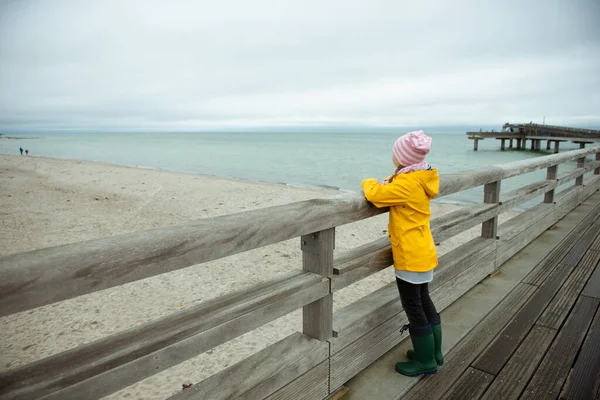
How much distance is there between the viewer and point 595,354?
2.61 m

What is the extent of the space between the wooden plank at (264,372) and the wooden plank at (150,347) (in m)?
0.23

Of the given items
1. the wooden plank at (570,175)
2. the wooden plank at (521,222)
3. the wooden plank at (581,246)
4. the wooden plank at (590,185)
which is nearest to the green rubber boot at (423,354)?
the wooden plank at (521,222)

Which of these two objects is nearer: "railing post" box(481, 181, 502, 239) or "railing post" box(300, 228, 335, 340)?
"railing post" box(300, 228, 335, 340)

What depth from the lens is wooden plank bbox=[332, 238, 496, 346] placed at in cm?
226

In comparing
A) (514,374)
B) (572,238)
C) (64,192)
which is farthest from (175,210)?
(514,374)

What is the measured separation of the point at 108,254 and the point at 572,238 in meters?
5.76

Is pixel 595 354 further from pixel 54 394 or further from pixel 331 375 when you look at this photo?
pixel 54 394

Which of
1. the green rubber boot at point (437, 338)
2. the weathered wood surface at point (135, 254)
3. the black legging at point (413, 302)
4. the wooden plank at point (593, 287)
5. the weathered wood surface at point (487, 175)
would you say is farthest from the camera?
the wooden plank at point (593, 287)

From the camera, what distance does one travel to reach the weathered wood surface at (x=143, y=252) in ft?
3.54

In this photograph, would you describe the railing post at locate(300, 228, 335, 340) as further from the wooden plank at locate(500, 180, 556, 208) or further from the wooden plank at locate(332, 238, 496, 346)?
the wooden plank at locate(500, 180, 556, 208)

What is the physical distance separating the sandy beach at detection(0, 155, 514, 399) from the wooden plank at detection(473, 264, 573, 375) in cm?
248

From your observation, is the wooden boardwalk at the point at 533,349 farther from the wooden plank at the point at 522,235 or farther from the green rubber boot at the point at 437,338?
the wooden plank at the point at 522,235

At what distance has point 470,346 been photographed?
275 centimetres

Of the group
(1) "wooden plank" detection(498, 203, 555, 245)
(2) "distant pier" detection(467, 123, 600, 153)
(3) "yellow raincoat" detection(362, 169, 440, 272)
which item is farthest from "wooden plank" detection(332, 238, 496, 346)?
(2) "distant pier" detection(467, 123, 600, 153)
